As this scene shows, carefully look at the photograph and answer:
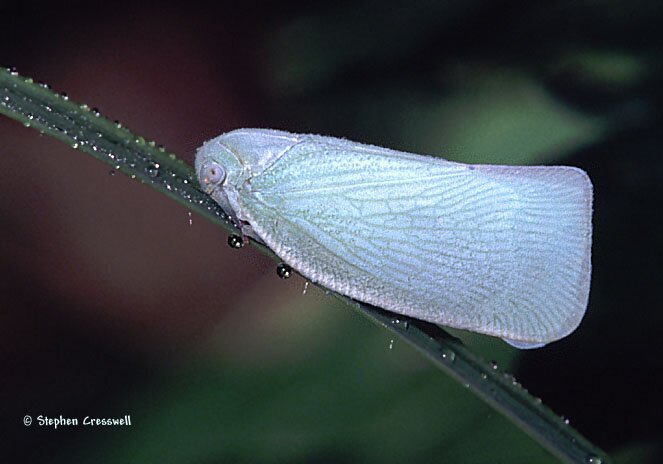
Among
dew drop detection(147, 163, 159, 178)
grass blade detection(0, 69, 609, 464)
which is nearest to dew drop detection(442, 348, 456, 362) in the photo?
grass blade detection(0, 69, 609, 464)

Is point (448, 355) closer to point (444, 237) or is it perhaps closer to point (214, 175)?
point (444, 237)

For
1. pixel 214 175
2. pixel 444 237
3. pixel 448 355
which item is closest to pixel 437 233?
pixel 444 237

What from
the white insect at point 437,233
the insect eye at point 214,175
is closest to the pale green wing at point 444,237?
the white insect at point 437,233

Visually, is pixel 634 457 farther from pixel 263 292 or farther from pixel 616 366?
pixel 263 292

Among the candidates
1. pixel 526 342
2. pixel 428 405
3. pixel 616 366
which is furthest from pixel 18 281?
pixel 616 366

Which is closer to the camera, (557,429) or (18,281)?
(557,429)

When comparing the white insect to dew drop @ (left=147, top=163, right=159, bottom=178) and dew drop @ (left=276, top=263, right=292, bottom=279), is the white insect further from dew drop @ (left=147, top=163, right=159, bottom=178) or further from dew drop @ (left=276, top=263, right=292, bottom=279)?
dew drop @ (left=147, top=163, right=159, bottom=178)
